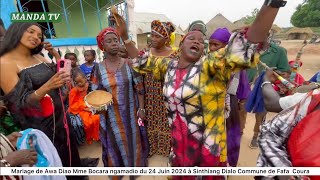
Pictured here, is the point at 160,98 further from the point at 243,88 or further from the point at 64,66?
the point at 64,66

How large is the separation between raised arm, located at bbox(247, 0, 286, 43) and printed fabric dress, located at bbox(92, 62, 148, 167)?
1.64 m

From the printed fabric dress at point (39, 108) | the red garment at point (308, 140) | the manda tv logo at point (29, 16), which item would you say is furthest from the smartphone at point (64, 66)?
the manda tv logo at point (29, 16)

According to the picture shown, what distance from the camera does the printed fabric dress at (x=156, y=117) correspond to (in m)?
3.15

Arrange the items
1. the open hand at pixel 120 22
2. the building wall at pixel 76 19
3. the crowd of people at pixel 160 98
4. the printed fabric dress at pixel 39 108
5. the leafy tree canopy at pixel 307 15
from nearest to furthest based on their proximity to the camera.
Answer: the crowd of people at pixel 160 98 → the printed fabric dress at pixel 39 108 → the open hand at pixel 120 22 → the building wall at pixel 76 19 → the leafy tree canopy at pixel 307 15

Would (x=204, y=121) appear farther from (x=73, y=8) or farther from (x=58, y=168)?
(x=73, y=8)

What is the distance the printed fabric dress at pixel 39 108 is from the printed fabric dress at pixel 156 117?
1140 mm

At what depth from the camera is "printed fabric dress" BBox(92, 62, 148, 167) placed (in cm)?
262

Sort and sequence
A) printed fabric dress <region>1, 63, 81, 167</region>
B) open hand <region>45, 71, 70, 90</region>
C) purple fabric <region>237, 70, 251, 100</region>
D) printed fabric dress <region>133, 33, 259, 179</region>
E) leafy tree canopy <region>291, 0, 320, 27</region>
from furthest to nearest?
1. leafy tree canopy <region>291, 0, 320, 27</region>
2. purple fabric <region>237, 70, 251, 100</region>
3. printed fabric dress <region>1, 63, 81, 167</region>
4. open hand <region>45, 71, 70, 90</region>
5. printed fabric dress <region>133, 33, 259, 179</region>

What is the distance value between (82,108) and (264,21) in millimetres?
3569

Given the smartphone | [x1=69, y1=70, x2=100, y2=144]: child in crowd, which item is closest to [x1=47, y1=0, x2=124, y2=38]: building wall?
[x1=69, y1=70, x2=100, y2=144]: child in crowd

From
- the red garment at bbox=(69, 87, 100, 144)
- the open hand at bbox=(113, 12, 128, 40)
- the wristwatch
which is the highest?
the wristwatch

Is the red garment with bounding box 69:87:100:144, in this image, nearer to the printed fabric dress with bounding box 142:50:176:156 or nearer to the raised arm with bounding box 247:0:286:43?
the printed fabric dress with bounding box 142:50:176:156

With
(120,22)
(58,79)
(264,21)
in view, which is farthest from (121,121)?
(264,21)

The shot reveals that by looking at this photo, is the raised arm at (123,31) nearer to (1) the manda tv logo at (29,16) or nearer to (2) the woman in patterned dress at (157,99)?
(2) the woman in patterned dress at (157,99)
